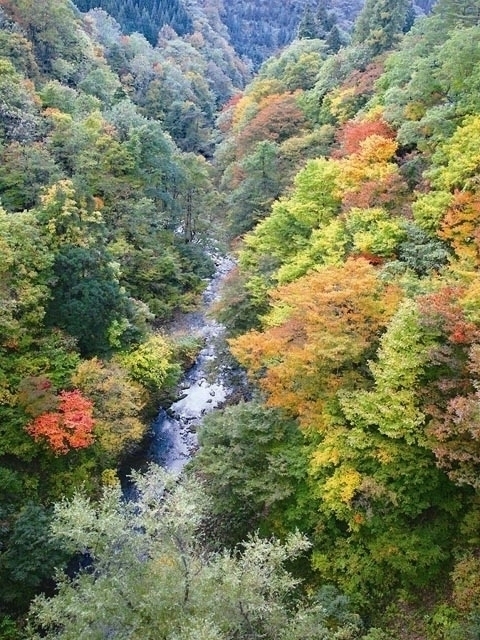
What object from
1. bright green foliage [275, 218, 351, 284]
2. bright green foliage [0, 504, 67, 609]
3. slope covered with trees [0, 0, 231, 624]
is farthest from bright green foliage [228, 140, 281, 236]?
bright green foliage [0, 504, 67, 609]

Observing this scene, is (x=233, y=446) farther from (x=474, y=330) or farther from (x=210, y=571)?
(x=474, y=330)

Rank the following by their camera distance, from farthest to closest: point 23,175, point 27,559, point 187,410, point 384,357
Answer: point 187,410 → point 23,175 → point 27,559 → point 384,357

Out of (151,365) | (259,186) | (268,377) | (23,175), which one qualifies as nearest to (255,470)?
(268,377)

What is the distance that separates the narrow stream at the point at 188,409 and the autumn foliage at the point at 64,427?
15.9 ft

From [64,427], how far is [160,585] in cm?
1010

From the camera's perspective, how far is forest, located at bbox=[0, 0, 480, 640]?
13.4m

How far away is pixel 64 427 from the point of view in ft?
68.3

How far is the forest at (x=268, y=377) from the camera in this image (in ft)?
44.1

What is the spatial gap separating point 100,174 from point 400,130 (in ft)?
63.7

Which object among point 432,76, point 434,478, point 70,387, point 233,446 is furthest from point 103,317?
point 432,76

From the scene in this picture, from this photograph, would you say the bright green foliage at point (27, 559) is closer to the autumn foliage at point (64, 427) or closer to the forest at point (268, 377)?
the forest at point (268, 377)

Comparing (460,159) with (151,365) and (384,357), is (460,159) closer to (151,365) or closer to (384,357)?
(384,357)

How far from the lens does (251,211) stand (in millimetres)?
36000

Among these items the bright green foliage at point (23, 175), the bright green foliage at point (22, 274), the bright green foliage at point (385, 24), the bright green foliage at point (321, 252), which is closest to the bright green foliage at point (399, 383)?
the bright green foliage at point (321, 252)
